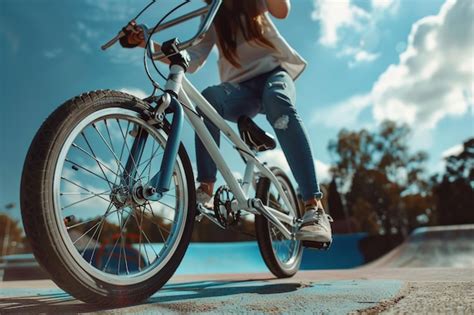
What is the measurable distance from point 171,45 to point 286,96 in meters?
0.73

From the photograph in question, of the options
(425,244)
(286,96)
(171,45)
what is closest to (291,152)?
(286,96)

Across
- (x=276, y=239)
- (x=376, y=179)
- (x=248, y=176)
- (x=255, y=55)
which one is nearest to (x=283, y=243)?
(x=276, y=239)

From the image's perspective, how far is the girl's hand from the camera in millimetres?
1847

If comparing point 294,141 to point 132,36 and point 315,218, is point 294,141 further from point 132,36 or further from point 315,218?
point 132,36

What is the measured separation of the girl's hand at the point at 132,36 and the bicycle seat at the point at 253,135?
0.70m

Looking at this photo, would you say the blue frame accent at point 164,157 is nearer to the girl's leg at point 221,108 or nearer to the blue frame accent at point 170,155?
the blue frame accent at point 170,155

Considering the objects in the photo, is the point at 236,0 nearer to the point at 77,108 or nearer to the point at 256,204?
the point at 256,204

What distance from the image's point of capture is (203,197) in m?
1.99

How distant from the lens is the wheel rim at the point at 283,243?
8.42ft

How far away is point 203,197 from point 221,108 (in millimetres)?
534

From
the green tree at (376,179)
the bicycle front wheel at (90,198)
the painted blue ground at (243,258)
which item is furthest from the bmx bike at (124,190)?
the green tree at (376,179)

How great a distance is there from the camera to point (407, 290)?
4.74 ft

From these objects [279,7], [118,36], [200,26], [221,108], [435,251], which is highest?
[279,7]

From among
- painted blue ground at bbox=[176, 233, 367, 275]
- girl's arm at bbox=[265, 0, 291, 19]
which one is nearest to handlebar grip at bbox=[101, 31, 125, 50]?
girl's arm at bbox=[265, 0, 291, 19]
